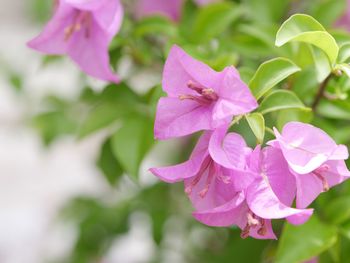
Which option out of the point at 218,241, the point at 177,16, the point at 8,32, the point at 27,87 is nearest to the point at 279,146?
the point at 177,16

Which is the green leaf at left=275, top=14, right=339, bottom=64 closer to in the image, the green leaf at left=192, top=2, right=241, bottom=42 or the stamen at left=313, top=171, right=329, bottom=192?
the stamen at left=313, top=171, right=329, bottom=192

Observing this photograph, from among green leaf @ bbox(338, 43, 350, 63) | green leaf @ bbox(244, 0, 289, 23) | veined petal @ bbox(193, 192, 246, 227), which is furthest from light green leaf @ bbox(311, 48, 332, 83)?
green leaf @ bbox(244, 0, 289, 23)

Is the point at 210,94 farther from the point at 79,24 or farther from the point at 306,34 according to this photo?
the point at 79,24

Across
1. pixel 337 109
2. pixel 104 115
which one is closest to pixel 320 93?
pixel 337 109

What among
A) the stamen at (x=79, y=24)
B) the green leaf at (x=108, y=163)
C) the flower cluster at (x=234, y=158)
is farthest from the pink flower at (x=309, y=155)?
the green leaf at (x=108, y=163)

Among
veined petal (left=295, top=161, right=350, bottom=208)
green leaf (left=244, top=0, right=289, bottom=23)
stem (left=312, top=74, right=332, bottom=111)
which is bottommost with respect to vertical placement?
green leaf (left=244, top=0, right=289, bottom=23)

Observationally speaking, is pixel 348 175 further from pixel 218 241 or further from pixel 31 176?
pixel 31 176

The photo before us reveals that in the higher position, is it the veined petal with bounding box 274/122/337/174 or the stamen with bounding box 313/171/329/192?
the veined petal with bounding box 274/122/337/174
